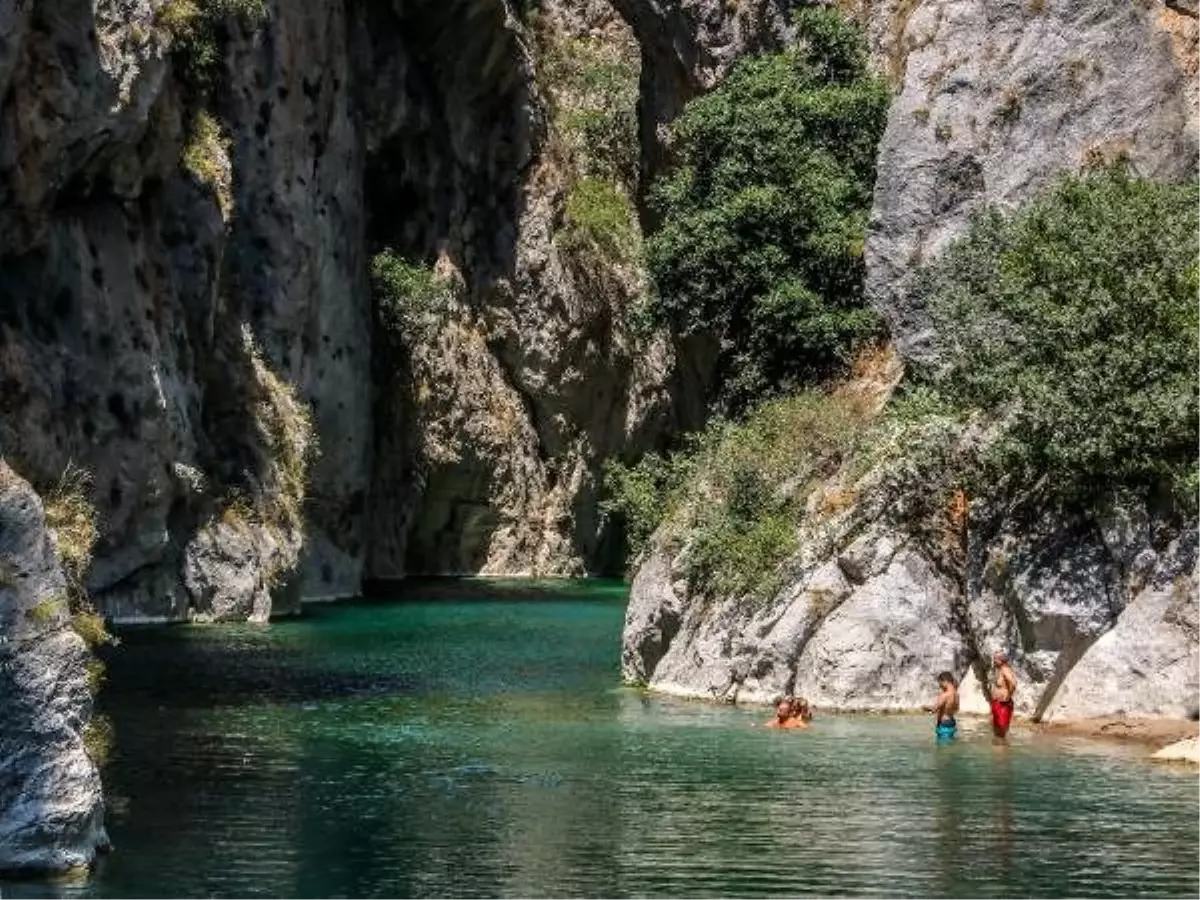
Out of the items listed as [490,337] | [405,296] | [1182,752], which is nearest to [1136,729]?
[1182,752]

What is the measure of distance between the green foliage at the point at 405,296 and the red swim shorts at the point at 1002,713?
53.6 m

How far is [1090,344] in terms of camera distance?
3722 cm

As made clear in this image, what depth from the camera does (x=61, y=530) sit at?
3709 cm

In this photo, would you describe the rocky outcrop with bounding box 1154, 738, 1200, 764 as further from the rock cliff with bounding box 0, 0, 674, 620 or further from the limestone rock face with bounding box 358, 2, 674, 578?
the limestone rock face with bounding box 358, 2, 674, 578

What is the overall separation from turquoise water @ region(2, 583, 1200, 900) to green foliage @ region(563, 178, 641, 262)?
5045 cm

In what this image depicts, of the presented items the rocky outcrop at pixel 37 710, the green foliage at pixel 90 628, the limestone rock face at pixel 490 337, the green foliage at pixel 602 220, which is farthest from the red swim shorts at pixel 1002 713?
the green foliage at pixel 602 220

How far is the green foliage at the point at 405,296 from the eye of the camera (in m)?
85.0

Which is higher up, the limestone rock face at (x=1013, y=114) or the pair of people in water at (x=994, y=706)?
the limestone rock face at (x=1013, y=114)

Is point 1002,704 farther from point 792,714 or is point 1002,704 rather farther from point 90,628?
point 90,628

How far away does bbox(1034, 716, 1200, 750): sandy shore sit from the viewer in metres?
33.1

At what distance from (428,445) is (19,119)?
41.6 m

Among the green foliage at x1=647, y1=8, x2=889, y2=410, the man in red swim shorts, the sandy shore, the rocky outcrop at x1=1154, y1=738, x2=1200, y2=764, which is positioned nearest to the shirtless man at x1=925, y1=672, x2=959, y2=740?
the man in red swim shorts

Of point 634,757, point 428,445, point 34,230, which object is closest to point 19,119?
point 34,230

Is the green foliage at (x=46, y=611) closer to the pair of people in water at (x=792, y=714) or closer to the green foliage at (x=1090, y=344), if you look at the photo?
the pair of people in water at (x=792, y=714)
